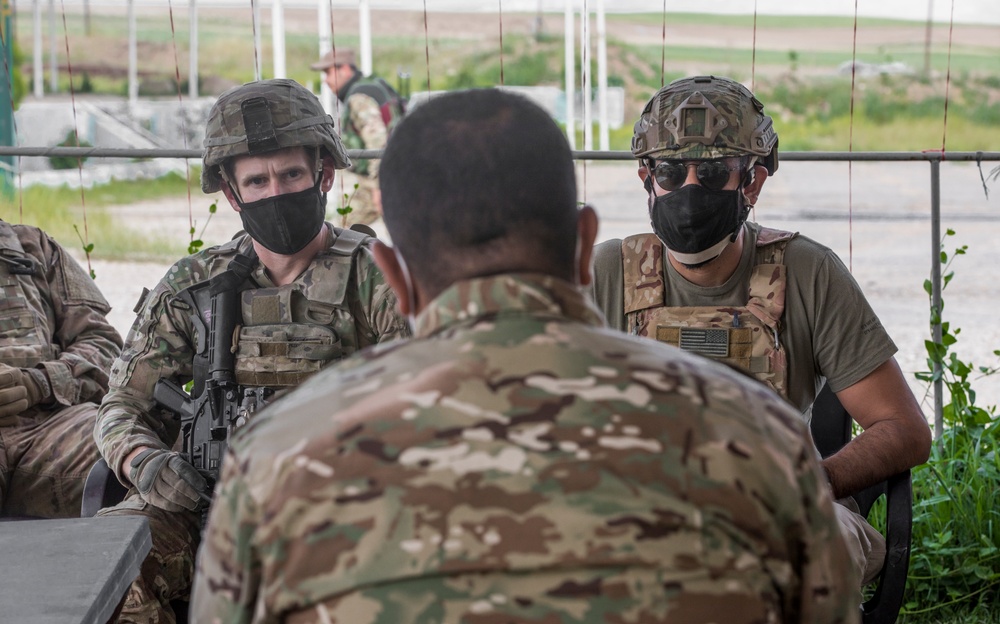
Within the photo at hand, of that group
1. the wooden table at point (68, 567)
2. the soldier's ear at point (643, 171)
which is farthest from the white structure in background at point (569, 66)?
the wooden table at point (68, 567)

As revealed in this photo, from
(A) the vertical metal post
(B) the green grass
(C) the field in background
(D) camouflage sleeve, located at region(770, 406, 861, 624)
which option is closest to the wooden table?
(D) camouflage sleeve, located at region(770, 406, 861, 624)

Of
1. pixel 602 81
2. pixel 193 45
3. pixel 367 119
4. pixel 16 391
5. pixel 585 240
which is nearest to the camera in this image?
pixel 585 240

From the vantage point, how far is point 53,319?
3648 mm

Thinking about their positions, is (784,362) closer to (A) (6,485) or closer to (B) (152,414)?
(B) (152,414)

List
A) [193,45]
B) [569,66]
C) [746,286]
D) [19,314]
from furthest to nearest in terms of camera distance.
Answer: [193,45], [569,66], [19,314], [746,286]

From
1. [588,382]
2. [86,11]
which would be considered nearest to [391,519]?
[588,382]

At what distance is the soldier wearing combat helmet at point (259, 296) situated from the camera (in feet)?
9.31

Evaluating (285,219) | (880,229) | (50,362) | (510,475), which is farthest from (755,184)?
(880,229)

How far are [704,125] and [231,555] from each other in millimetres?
1829

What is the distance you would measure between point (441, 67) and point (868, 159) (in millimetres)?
16831

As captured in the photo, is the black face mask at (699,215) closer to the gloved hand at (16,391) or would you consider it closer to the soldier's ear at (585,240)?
the soldier's ear at (585,240)

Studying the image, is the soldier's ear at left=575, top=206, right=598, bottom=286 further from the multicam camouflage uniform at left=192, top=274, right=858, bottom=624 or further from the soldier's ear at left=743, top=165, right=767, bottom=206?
the soldier's ear at left=743, top=165, right=767, bottom=206

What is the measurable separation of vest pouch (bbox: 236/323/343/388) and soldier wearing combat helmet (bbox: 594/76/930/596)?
2.59 feet

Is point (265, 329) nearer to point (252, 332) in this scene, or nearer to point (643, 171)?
point (252, 332)
